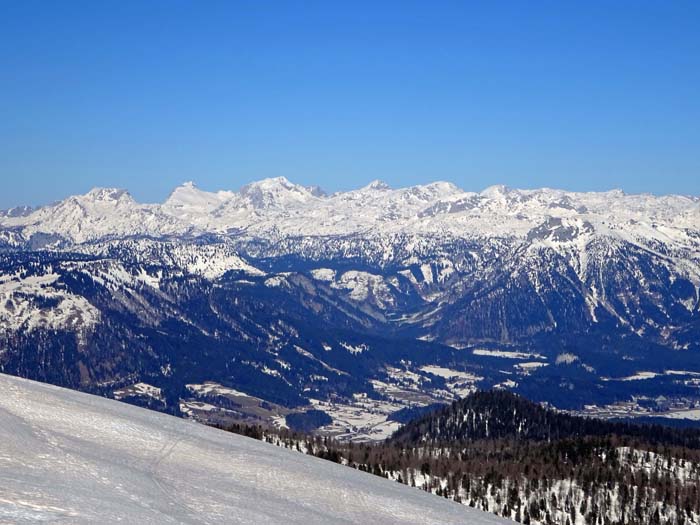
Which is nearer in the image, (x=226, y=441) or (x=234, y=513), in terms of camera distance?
(x=234, y=513)

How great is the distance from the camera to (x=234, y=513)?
91000 mm

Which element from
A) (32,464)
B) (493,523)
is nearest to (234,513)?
(32,464)

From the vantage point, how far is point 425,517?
116 metres

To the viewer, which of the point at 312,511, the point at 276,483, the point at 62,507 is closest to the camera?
the point at 62,507

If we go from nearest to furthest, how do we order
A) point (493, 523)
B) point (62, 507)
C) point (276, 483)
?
point (62, 507) < point (276, 483) < point (493, 523)

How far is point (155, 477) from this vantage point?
100 m

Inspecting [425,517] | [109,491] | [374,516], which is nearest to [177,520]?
[109,491]

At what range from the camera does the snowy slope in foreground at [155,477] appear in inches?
3135

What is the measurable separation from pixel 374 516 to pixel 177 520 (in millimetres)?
34563

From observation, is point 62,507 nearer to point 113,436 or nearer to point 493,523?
point 113,436

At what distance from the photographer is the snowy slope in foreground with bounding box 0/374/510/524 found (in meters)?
79.6

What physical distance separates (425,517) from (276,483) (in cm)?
1869

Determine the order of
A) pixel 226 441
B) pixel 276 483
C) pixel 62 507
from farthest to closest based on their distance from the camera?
pixel 226 441, pixel 276 483, pixel 62 507

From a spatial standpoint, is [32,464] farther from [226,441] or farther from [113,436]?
[226,441]
